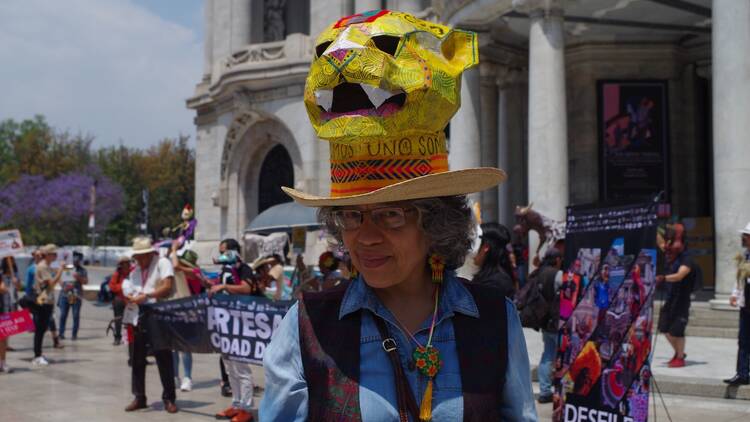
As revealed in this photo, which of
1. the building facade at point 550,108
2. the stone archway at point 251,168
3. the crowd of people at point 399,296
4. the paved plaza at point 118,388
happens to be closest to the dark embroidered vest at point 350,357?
the crowd of people at point 399,296

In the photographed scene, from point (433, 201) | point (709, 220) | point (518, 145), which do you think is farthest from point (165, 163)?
point (433, 201)

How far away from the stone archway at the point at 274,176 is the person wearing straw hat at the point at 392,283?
28.2 m

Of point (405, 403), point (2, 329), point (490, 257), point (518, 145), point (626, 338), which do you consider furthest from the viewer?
point (518, 145)

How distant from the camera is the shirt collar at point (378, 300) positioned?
7.49ft

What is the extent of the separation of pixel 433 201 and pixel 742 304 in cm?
772

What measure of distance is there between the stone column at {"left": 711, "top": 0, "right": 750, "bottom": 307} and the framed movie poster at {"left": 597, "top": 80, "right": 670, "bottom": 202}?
7.90 meters

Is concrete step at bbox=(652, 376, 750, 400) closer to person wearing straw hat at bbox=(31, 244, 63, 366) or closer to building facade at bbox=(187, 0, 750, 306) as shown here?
building facade at bbox=(187, 0, 750, 306)

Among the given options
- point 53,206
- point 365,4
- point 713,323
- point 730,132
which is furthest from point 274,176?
point 53,206

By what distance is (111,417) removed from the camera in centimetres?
831

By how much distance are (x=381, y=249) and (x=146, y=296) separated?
7623 millimetres

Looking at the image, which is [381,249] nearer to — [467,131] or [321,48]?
[321,48]

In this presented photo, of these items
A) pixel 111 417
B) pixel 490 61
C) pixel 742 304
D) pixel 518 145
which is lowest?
pixel 111 417

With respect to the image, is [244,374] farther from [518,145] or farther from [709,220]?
[518,145]

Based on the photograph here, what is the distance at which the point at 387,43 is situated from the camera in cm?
233
